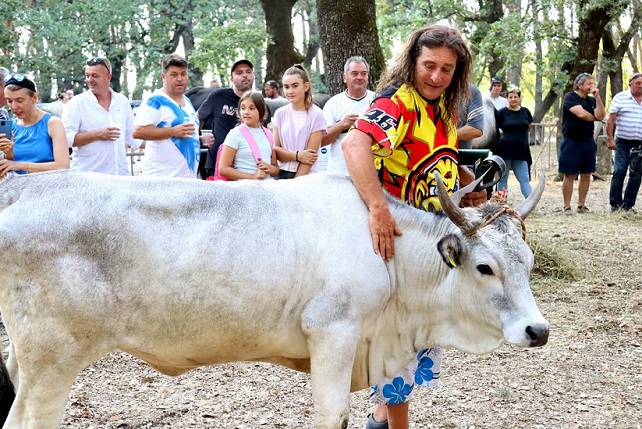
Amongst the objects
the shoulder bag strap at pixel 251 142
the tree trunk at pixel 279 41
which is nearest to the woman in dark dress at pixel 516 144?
the tree trunk at pixel 279 41

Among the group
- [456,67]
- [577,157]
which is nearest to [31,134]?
[456,67]

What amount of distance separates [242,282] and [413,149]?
1.11 meters

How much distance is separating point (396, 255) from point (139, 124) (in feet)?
11.2

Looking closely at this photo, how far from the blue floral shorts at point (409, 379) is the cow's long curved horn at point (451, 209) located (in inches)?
32.5

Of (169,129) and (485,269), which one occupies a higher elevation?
(169,129)

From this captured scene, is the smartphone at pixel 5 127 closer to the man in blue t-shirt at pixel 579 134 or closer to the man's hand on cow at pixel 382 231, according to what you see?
the man's hand on cow at pixel 382 231

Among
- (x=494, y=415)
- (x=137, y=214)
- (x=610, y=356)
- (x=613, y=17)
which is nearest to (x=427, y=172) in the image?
(x=137, y=214)

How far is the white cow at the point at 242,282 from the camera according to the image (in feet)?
10.0

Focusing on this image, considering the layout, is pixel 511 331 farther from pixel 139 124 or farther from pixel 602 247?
pixel 602 247

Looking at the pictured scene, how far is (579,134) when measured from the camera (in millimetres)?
12844

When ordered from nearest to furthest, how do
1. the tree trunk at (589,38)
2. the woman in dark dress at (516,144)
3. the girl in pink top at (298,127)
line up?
1. the girl in pink top at (298,127)
2. the woman in dark dress at (516,144)
3. the tree trunk at (589,38)

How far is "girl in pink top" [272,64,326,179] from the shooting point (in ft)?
23.0

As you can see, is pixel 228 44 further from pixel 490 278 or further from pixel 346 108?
pixel 490 278

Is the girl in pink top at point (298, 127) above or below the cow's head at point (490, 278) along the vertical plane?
above
